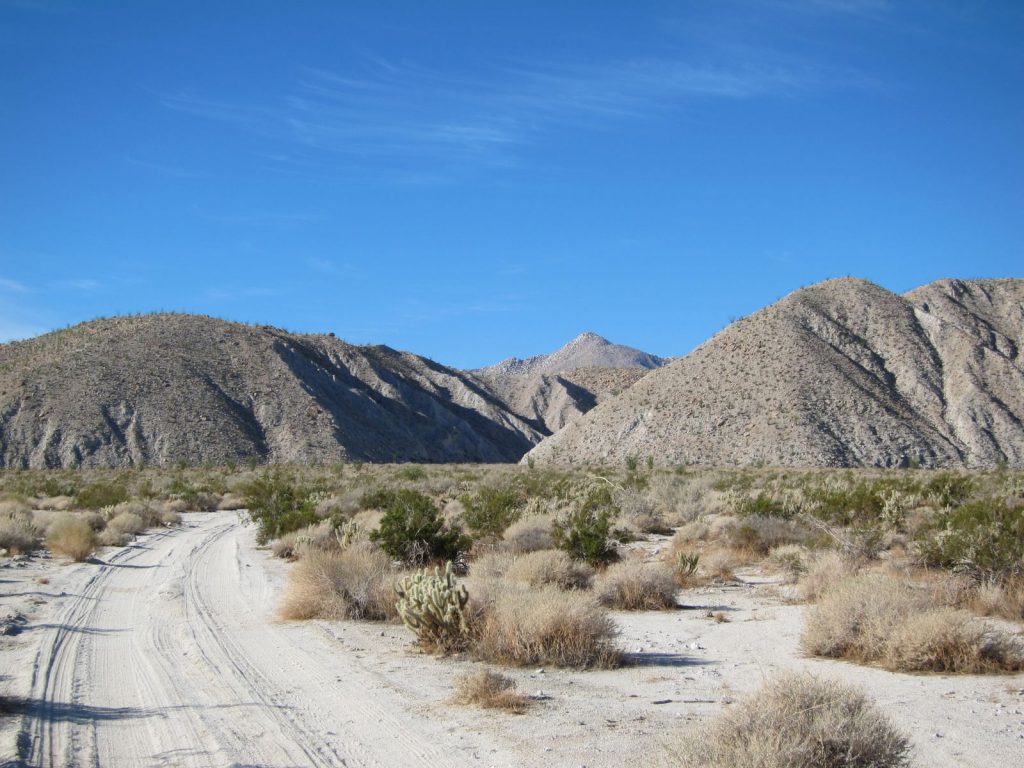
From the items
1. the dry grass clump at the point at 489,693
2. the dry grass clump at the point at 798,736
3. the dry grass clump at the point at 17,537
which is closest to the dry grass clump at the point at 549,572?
the dry grass clump at the point at 489,693

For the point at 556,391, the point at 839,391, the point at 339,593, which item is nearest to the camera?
the point at 339,593

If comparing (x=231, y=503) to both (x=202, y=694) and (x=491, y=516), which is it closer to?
(x=491, y=516)

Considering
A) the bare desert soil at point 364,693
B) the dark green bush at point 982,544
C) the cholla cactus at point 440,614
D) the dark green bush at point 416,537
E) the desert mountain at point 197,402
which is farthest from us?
the desert mountain at point 197,402

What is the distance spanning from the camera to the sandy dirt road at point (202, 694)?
6105mm

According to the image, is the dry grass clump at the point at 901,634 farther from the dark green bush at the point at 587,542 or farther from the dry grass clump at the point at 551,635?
the dark green bush at the point at 587,542

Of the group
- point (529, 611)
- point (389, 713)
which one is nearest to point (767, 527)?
point (529, 611)

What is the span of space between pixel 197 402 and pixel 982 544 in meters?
72.2

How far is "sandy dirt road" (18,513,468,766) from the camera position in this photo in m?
6.11

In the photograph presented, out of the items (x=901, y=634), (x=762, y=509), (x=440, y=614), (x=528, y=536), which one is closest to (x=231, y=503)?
(x=528, y=536)

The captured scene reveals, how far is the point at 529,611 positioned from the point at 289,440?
70448 millimetres

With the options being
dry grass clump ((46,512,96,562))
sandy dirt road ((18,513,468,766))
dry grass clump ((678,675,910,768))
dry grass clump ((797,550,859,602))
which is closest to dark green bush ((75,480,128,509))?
dry grass clump ((46,512,96,562))

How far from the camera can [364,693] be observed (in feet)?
25.4

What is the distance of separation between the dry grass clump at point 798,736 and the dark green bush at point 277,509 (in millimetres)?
17543

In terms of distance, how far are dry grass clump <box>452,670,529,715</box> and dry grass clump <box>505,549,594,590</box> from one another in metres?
4.18
